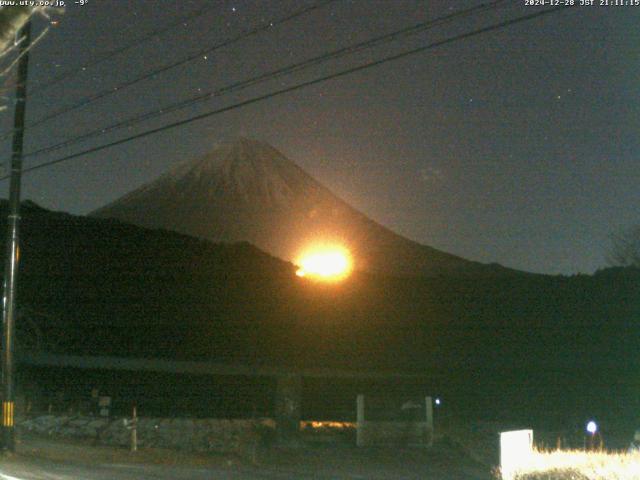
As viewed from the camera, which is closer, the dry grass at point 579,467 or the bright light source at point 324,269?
Answer: the dry grass at point 579,467

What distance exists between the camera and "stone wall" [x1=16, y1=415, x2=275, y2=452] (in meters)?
23.5

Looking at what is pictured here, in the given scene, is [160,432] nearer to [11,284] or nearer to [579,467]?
[11,284]

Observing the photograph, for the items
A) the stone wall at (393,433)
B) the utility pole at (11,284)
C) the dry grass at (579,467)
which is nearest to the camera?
the dry grass at (579,467)

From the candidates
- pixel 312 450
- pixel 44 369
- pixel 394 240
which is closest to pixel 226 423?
pixel 312 450

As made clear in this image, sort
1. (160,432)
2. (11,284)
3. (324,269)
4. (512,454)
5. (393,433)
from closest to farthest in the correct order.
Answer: (512,454) → (11,284) → (160,432) → (393,433) → (324,269)

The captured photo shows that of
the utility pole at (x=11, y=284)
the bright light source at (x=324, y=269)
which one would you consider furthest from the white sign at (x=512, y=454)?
the bright light source at (x=324, y=269)

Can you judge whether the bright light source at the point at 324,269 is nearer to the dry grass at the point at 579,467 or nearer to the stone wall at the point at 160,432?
the stone wall at the point at 160,432

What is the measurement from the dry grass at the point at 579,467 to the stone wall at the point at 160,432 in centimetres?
1234

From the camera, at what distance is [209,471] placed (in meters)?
16.5

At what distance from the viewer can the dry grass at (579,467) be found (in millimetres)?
10109

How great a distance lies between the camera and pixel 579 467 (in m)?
10.9

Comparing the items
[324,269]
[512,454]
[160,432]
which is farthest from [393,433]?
[324,269]

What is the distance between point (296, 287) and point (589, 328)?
14.6m

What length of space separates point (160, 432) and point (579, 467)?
50.8ft
